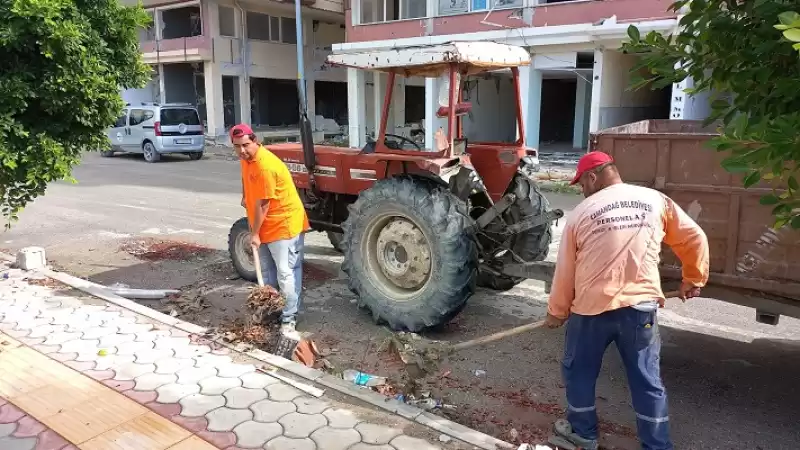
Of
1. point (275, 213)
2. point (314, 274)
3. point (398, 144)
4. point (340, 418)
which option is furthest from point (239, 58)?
point (340, 418)

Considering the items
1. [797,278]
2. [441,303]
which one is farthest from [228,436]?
[797,278]

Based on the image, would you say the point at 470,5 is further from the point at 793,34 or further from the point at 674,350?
the point at 793,34

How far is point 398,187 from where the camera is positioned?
4906 millimetres

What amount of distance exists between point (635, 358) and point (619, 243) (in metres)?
0.59

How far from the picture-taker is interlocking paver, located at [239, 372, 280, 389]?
3.91 meters

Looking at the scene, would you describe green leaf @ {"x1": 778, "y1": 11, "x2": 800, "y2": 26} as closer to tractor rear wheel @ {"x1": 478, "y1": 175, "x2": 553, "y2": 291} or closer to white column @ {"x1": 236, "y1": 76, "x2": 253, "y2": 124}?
tractor rear wheel @ {"x1": 478, "y1": 175, "x2": 553, "y2": 291}

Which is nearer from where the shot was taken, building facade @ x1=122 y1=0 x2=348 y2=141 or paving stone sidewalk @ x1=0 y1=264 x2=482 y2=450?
paving stone sidewalk @ x1=0 y1=264 x2=482 y2=450

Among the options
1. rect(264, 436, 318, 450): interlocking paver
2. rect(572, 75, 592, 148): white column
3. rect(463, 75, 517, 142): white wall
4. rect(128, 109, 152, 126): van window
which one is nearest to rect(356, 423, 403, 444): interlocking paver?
rect(264, 436, 318, 450): interlocking paver

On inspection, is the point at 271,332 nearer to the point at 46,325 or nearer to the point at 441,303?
the point at 441,303

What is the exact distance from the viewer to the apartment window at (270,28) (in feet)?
81.8

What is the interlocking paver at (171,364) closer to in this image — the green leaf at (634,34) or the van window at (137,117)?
the green leaf at (634,34)

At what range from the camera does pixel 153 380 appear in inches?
156

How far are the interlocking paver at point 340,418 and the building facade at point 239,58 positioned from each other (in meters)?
20.9

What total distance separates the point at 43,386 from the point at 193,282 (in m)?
2.58
